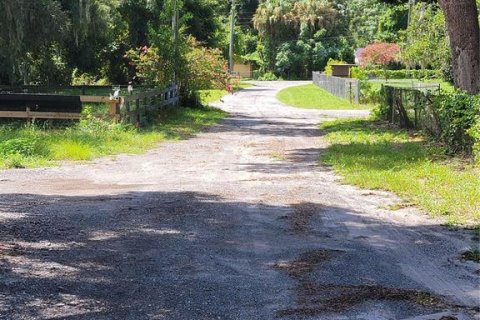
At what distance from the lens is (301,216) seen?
29.3 ft

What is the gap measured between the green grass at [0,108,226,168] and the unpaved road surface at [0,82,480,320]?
2290 mm

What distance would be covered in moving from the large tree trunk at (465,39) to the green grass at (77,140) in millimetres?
8427

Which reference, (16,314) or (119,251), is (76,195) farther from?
(16,314)

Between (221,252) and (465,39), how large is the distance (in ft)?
40.3

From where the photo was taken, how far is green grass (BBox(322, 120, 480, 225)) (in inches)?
381

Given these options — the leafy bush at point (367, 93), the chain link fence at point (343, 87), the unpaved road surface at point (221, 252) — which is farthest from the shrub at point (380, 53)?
the unpaved road surface at point (221, 252)

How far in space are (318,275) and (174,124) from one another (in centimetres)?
1920

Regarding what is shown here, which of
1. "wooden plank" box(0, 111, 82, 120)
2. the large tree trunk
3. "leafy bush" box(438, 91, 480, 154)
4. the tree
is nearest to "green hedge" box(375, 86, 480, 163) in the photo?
"leafy bush" box(438, 91, 480, 154)

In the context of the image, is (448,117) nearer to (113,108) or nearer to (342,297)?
(113,108)

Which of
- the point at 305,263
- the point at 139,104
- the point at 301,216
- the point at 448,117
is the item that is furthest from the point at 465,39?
the point at 305,263

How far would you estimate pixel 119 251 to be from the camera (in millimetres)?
6883

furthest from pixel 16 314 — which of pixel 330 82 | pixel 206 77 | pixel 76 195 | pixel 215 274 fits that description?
pixel 330 82

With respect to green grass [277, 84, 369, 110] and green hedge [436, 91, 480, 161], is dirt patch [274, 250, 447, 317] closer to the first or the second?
green hedge [436, 91, 480, 161]

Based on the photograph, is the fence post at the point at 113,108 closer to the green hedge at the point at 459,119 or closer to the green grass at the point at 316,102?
the green hedge at the point at 459,119
